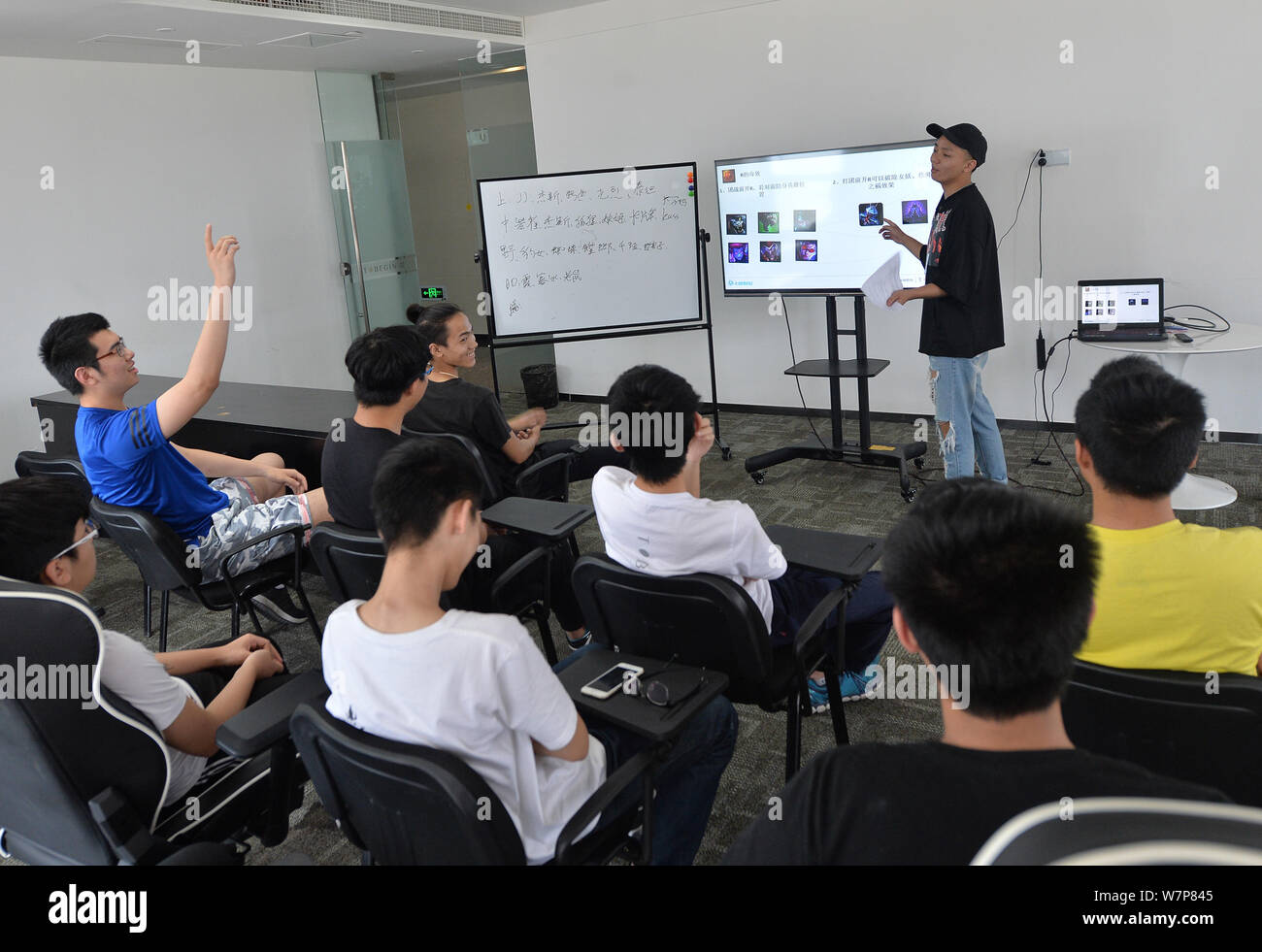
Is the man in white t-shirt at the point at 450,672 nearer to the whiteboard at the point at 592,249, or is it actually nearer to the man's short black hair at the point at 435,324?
the man's short black hair at the point at 435,324

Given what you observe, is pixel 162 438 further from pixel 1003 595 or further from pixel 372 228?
pixel 372 228

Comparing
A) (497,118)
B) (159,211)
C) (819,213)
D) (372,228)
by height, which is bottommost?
(819,213)

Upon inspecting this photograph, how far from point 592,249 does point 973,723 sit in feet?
16.2

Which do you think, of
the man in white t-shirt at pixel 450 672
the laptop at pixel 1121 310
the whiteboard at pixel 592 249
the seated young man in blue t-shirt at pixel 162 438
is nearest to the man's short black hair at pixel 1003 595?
the man in white t-shirt at pixel 450 672

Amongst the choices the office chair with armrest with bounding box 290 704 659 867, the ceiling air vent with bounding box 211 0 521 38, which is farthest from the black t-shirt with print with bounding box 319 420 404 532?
the ceiling air vent with bounding box 211 0 521 38

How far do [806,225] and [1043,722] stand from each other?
14.5ft

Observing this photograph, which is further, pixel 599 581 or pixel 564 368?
pixel 564 368

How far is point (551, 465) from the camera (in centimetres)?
353

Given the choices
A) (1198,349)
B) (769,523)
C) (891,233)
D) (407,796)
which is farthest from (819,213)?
(407,796)

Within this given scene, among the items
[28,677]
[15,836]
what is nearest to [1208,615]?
[28,677]
